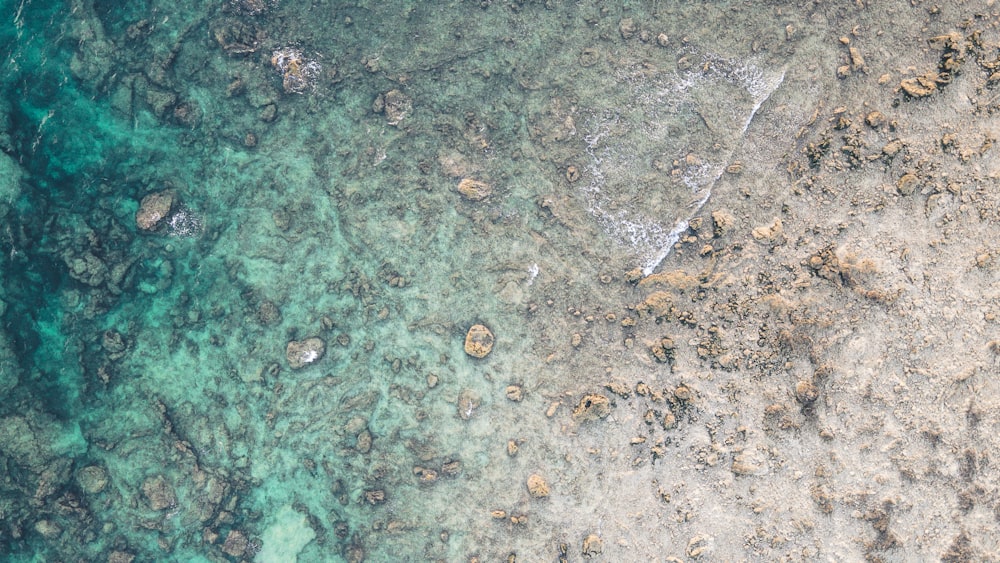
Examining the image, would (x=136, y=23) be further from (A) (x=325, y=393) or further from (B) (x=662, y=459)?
(B) (x=662, y=459)

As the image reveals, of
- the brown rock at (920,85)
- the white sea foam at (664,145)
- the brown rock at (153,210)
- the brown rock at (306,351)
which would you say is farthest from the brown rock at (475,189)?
the brown rock at (920,85)

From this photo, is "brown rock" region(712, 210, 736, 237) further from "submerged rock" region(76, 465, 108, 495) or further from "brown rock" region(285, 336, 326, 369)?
"submerged rock" region(76, 465, 108, 495)

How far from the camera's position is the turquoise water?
6.36 meters

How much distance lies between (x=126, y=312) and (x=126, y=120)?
2099mm

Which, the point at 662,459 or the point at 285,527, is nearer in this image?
the point at 662,459

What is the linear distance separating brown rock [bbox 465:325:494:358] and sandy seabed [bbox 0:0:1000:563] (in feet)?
0.14

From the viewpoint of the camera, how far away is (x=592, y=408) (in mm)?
6211

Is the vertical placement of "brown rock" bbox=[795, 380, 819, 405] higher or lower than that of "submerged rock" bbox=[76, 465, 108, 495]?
higher

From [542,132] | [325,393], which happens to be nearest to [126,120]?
[325,393]

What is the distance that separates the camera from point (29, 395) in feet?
21.1

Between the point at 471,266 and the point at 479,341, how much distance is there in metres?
0.80

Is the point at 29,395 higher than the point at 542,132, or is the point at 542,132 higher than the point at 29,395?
the point at 542,132

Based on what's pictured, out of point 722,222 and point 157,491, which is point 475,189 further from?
point 157,491

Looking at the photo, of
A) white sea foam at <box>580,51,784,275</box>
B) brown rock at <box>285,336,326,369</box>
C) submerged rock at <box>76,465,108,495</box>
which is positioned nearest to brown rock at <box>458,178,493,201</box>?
white sea foam at <box>580,51,784,275</box>
